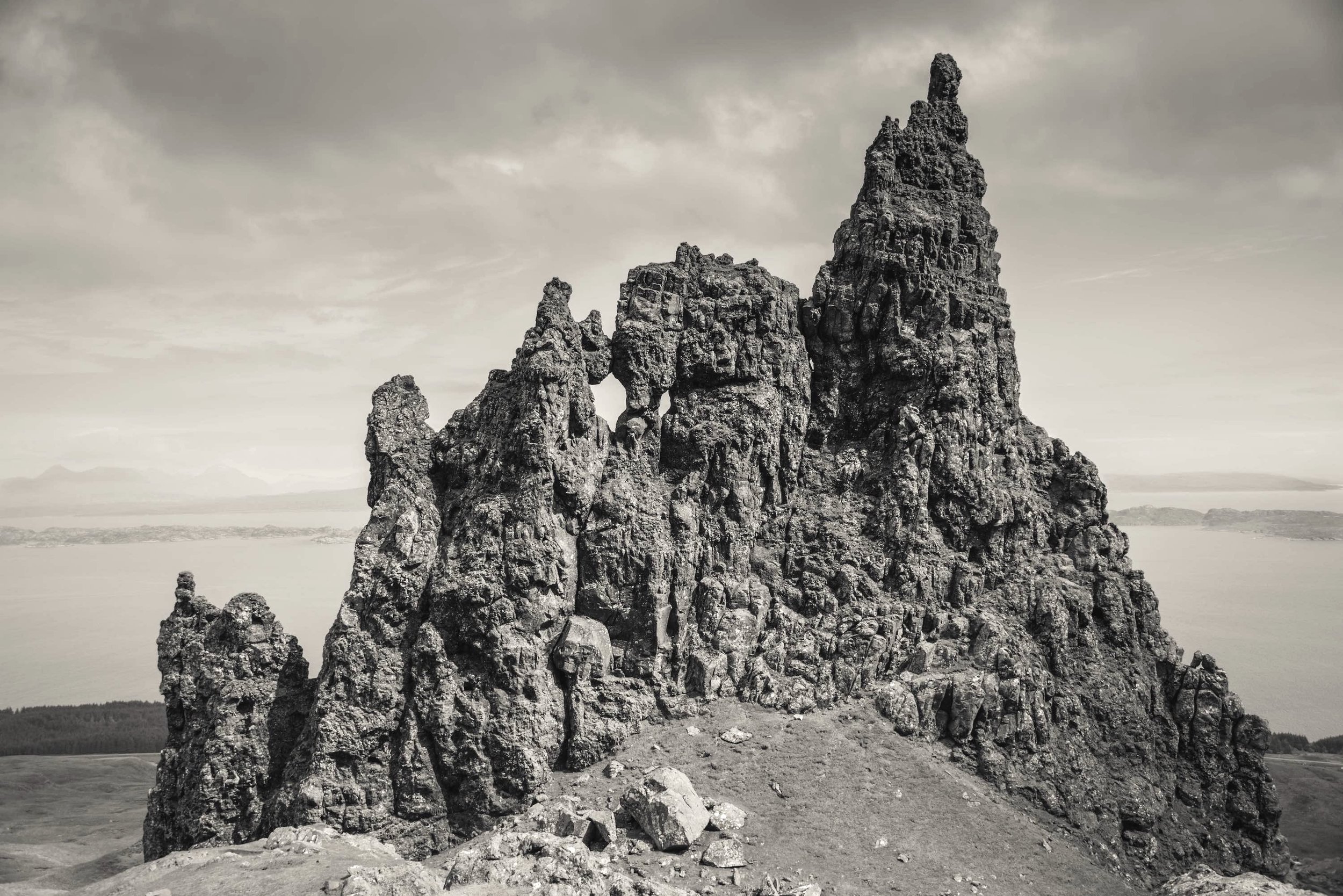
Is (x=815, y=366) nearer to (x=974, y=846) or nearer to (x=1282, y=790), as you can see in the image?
(x=974, y=846)

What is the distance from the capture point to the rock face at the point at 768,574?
3653 cm

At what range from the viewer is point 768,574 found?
137 feet

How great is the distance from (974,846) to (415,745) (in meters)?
22.5

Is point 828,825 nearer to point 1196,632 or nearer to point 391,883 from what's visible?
point 391,883

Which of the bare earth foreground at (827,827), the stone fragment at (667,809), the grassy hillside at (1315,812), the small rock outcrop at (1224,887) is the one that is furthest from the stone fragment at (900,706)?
the grassy hillside at (1315,812)

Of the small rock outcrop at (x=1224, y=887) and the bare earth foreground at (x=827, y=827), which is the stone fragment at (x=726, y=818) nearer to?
the bare earth foreground at (x=827, y=827)

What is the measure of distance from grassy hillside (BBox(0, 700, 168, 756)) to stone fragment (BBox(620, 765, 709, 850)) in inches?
3644

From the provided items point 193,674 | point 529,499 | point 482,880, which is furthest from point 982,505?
point 193,674

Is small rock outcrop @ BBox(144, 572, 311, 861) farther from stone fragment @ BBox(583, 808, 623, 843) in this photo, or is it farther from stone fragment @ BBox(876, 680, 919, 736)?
stone fragment @ BBox(876, 680, 919, 736)

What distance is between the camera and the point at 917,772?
1435 inches

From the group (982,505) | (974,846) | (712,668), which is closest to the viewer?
(974,846)

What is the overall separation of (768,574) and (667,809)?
43.7 feet

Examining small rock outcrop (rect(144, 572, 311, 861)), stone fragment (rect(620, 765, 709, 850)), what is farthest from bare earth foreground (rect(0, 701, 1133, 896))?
small rock outcrop (rect(144, 572, 311, 861))

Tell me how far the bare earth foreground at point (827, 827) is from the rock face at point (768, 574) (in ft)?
4.63
